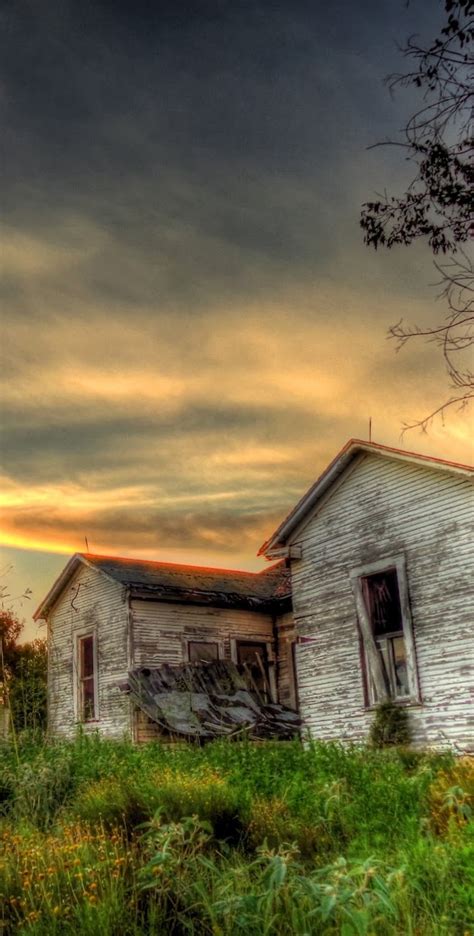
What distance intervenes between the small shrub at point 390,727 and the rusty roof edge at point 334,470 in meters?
4.11

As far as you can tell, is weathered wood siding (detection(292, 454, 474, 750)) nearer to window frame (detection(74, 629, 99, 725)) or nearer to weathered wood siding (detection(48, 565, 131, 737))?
weathered wood siding (detection(48, 565, 131, 737))

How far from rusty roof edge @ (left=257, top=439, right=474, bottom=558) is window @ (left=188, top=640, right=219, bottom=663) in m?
5.56

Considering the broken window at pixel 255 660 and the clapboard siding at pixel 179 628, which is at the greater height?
the clapboard siding at pixel 179 628

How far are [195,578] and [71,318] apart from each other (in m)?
13.2

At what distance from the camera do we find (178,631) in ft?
74.8

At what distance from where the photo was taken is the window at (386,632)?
15.3m

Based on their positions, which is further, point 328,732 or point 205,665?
point 205,665

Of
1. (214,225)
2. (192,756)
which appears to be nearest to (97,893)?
(192,756)

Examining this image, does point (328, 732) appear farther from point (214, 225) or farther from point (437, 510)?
point (214, 225)

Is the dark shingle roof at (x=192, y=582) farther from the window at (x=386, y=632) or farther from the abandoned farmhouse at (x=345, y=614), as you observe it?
the window at (x=386, y=632)

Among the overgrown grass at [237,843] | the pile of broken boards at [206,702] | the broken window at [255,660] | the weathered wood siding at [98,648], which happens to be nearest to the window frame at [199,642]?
the broken window at [255,660]

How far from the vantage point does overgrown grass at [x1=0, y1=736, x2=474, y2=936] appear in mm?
6137

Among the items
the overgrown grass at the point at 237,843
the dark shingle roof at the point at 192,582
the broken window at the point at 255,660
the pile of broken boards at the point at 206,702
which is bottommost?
the overgrown grass at the point at 237,843

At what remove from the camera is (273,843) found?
8.97m
